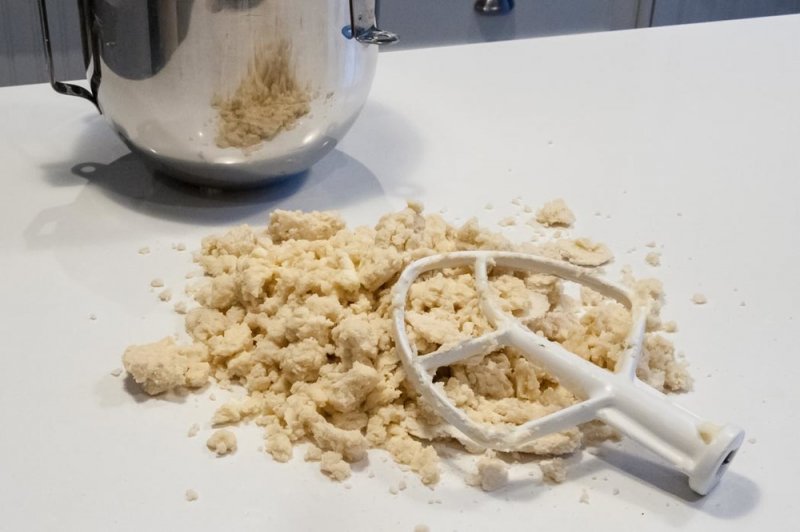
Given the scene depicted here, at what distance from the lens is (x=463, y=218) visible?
Result: 71 centimetres

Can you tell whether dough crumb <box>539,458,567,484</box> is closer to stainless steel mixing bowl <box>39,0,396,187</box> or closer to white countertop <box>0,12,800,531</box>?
white countertop <box>0,12,800,531</box>

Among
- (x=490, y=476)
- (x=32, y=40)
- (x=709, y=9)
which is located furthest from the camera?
(x=709, y=9)

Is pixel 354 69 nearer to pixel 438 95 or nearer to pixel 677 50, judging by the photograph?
pixel 438 95

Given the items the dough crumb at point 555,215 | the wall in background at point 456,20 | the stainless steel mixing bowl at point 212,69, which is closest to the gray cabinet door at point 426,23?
the wall in background at point 456,20

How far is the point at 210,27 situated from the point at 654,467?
377mm

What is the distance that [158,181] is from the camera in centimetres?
75

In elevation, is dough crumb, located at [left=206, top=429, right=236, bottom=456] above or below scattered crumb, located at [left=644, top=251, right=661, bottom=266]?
below

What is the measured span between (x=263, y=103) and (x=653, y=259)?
28cm

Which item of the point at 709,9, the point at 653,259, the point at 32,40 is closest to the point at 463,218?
the point at 653,259

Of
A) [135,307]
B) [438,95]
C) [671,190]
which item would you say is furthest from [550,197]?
[135,307]

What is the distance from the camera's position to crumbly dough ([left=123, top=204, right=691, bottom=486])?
501 millimetres

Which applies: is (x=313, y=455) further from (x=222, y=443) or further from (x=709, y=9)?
(x=709, y=9)

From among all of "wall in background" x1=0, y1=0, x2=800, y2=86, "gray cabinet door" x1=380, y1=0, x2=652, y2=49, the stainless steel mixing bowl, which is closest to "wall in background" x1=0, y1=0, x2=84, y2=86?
"wall in background" x1=0, y1=0, x2=800, y2=86

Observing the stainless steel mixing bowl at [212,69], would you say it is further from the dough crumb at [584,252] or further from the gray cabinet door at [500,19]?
the gray cabinet door at [500,19]
